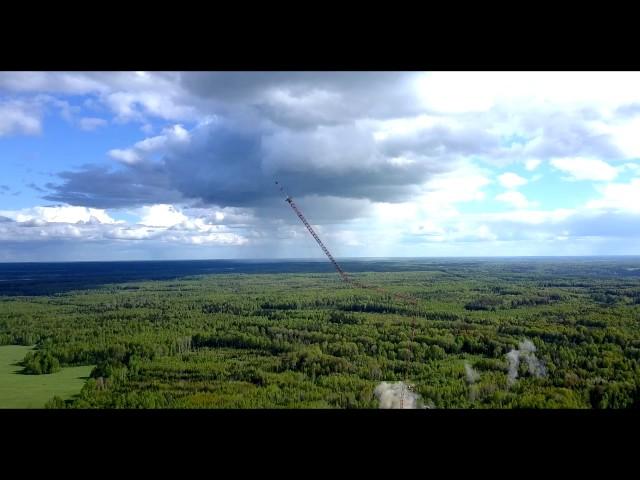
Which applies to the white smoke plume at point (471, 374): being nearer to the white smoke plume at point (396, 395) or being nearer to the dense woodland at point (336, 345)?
the dense woodland at point (336, 345)

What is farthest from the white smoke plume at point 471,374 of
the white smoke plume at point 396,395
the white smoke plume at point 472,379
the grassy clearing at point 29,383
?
the grassy clearing at point 29,383

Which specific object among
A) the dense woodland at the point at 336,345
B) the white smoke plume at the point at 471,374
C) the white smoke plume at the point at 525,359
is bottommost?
the white smoke plume at the point at 525,359

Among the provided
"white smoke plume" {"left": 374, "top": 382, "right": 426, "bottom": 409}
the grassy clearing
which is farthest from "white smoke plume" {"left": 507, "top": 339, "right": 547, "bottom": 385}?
the grassy clearing

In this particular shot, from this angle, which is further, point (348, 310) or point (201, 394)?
point (348, 310)

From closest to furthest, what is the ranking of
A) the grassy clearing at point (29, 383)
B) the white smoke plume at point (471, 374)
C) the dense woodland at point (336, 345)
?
the grassy clearing at point (29, 383) → the dense woodland at point (336, 345) → the white smoke plume at point (471, 374)

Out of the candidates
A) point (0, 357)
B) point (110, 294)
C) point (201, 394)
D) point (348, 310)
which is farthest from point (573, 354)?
point (110, 294)
